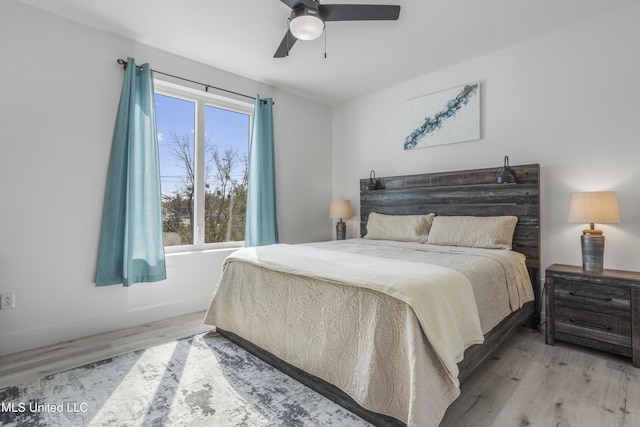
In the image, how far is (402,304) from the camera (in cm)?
142

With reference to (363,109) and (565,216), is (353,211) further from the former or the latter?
(565,216)

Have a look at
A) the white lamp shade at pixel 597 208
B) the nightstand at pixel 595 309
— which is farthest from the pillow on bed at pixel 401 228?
the white lamp shade at pixel 597 208

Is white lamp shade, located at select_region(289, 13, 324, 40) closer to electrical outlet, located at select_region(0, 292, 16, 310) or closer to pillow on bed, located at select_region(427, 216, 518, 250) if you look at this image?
pillow on bed, located at select_region(427, 216, 518, 250)

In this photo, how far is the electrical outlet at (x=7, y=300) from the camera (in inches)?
91.7

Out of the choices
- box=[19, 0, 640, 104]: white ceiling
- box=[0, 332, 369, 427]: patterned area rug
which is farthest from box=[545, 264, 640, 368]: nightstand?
box=[19, 0, 640, 104]: white ceiling

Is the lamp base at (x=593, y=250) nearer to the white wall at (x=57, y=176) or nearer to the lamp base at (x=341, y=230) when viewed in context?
the lamp base at (x=341, y=230)

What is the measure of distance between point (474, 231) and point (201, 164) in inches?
114

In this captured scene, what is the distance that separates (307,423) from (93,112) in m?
2.94

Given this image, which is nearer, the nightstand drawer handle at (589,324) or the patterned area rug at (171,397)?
the patterned area rug at (171,397)

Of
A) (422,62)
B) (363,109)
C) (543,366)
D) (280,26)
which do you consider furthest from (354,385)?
(363,109)

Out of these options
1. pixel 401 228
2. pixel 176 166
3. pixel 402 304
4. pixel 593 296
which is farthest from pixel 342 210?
pixel 402 304

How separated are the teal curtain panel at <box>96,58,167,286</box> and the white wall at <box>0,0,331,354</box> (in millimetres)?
102

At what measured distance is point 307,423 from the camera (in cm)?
156

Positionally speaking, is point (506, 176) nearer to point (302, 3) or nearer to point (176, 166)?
point (302, 3)
